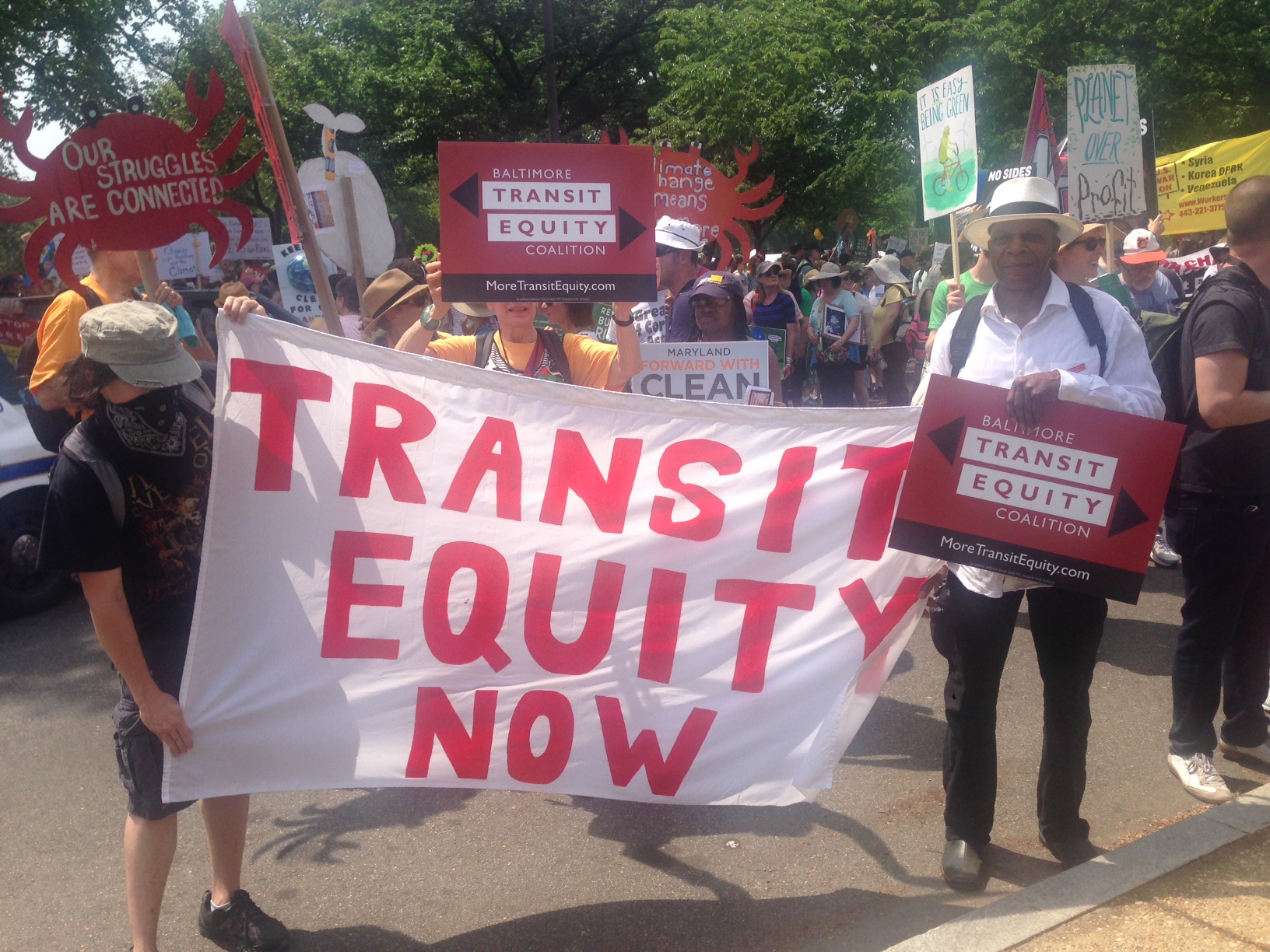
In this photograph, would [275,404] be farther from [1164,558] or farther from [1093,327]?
[1164,558]

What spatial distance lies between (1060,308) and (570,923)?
230 centimetres

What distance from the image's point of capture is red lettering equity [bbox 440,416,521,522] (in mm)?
3193

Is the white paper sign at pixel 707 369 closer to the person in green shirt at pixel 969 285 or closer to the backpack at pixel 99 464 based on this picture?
the person in green shirt at pixel 969 285

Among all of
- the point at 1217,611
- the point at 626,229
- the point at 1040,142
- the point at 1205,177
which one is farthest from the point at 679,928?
the point at 1205,177

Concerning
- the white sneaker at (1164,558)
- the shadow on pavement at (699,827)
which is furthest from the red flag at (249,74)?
the white sneaker at (1164,558)

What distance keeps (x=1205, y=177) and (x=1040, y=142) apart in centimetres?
579

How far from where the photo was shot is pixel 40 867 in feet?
12.6

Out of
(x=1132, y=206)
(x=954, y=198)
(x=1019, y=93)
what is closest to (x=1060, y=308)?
(x=954, y=198)

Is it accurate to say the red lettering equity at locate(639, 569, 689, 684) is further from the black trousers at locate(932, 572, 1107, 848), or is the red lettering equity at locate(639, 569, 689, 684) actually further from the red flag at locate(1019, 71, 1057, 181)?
the red flag at locate(1019, 71, 1057, 181)

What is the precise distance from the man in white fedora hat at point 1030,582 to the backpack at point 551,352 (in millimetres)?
1291

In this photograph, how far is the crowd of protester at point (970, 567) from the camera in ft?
9.30

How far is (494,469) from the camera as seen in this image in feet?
10.5

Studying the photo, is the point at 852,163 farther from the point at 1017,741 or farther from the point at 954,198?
the point at 1017,741

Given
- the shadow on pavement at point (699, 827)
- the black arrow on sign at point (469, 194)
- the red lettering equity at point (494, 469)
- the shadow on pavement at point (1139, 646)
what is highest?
the black arrow on sign at point (469, 194)
